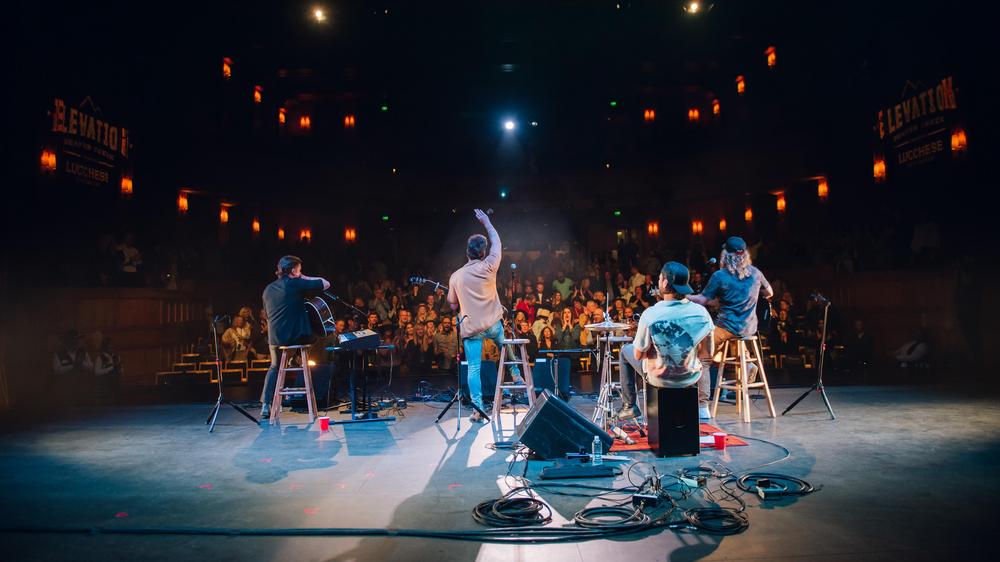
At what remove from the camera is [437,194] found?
58.1 feet

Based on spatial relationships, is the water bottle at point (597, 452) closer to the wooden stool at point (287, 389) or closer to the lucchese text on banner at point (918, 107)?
the wooden stool at point (287, 389)

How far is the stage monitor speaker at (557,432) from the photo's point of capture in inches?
146

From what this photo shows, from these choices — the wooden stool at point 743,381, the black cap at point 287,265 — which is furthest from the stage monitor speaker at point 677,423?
the black cap at point 287,265

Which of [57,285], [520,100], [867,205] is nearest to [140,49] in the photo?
[57,285]

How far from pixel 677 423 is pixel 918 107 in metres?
9.97

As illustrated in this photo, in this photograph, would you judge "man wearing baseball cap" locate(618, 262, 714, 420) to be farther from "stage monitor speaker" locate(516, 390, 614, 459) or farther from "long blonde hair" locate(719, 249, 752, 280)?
"long blonde hair" locate(719, 249, 752, 280)

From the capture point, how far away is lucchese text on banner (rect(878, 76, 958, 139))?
31.7ft

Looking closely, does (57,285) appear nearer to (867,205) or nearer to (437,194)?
(437,194)

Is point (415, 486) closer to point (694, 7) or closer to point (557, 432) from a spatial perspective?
point (557, 432)

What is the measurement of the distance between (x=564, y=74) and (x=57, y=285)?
504 inches

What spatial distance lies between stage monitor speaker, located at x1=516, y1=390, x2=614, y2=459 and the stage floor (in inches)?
7.3

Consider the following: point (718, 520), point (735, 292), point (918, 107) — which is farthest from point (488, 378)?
point (918, 107)

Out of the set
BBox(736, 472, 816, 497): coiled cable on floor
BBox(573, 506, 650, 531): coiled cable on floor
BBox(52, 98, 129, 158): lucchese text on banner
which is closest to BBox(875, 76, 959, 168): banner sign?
BBox(736, 472, 816, 497): coiled cable on floor

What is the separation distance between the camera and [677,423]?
3836mm
